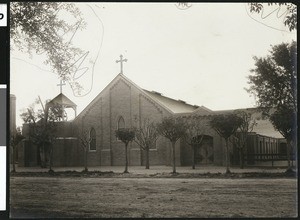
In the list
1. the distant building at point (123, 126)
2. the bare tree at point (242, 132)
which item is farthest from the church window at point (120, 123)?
the bare tree at point (242, 132)

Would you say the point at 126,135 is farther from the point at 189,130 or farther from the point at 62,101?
the point at 62,101

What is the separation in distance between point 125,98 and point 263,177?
9.21ft

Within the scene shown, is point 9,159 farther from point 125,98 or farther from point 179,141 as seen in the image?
point 179,141

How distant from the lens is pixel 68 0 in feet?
22.7

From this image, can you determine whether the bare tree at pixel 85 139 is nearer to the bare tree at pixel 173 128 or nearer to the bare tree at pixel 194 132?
the bare tree at pixel 173 128

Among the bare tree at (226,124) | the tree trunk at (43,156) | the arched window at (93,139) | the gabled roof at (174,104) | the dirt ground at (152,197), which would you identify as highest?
the gabled roof at (174,104)

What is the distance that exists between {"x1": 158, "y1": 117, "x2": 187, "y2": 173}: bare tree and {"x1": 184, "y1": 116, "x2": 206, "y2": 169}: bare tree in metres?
0.09

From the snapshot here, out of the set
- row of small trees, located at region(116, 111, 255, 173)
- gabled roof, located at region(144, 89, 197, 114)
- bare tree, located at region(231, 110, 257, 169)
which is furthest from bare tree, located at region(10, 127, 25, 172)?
bare tree, located at region(231, 110, 257, 169)

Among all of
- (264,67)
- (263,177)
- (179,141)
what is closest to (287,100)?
(264,67)

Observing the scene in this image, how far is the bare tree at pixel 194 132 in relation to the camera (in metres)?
7.11

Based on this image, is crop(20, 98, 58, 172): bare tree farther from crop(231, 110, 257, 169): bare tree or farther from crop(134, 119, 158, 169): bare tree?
crop(231, 110, 257, 169): bare tree

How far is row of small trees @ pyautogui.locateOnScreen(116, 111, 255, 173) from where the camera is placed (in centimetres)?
700

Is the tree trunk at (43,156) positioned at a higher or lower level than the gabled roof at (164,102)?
lower

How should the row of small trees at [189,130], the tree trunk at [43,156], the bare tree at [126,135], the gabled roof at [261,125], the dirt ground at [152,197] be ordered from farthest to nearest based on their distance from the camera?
the tree trunk at [43,156] → the bare tree at [126,135] → the row of small trees at [189,130] → the gabled roof at [261,125] → the dirt ground at [152,197]
